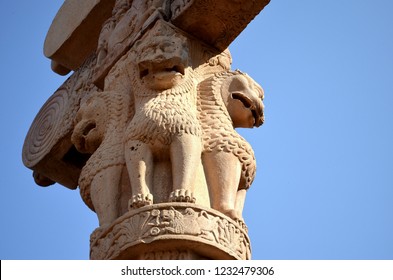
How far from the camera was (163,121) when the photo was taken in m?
6.44

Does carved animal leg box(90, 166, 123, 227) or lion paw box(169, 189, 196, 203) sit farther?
carved animal leg box(90, 166, 123, 227)

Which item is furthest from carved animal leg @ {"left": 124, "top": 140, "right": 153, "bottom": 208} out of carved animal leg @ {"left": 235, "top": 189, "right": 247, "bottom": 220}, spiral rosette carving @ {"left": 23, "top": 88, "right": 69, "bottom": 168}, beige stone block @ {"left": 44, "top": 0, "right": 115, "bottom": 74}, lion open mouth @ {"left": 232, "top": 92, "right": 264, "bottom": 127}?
beige stone block @ {"left": 44, "top": 0, "right": 115, "bottom": 74}

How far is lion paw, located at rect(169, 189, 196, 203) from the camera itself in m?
6.05

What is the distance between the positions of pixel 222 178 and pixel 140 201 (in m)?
0.60

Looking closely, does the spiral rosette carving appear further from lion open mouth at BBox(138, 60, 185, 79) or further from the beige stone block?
lion open mouth at BBox(138, 60, 185, 79)

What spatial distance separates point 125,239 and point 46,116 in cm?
363

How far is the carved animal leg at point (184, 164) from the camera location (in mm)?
6090

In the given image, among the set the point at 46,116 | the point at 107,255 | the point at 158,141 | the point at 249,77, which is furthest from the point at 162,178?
the point at 46,116

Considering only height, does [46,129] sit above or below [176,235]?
above

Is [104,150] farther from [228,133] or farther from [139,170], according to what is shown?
[228,133]

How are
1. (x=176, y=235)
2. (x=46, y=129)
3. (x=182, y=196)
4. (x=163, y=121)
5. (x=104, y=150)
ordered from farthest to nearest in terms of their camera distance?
(x=46, y=129)
(x=104, y=150)
(x=163, y=121)
(x=182, y=196)
(x=176, y=235)

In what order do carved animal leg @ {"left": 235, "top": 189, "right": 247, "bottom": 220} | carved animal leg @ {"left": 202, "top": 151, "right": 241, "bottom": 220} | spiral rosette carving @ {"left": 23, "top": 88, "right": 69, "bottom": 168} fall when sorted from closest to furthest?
carved animal leg @ {"left": 202, "top": 151, "right": 241, "bottom": 220}
carved animal leg @ {"left": 235, "top": 189, "right": 247, "bottom": 220}
spiral rosette carving @ {"left": 23, "top": 88, "right": 69, "bottom": 168}

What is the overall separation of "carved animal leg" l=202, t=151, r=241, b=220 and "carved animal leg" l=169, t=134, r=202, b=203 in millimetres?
107

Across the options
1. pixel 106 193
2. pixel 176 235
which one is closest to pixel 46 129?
pixel 106 193
